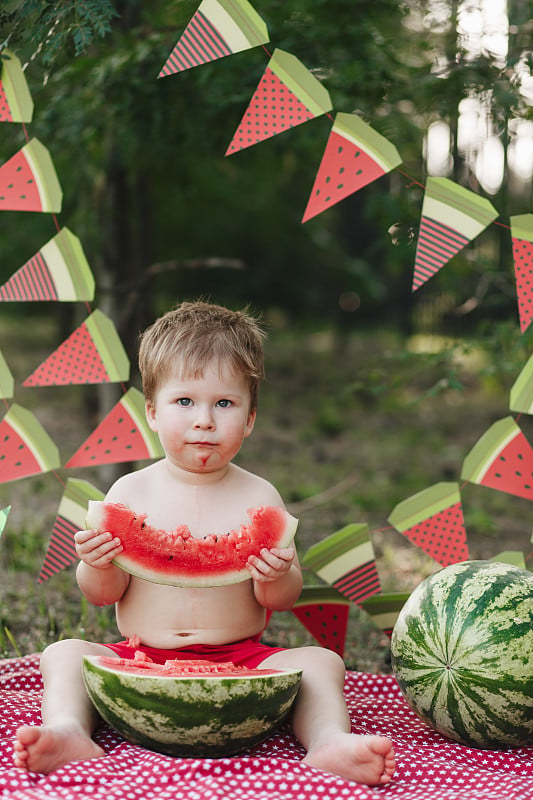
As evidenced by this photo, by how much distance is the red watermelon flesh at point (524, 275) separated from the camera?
332 centimetres

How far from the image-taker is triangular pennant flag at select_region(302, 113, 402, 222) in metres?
3.22

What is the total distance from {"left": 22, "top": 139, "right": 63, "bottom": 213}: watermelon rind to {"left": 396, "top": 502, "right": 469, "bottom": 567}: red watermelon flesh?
1928mm

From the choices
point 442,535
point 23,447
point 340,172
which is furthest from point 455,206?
point 23,447

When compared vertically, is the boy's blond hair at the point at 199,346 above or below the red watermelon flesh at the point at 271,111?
below

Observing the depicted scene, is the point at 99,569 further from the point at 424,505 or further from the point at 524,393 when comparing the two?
the point at 524,393

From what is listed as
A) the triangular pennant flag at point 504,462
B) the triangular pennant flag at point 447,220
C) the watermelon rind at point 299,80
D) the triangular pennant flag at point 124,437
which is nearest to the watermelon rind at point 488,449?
the triangular pennant flag at point 504,462

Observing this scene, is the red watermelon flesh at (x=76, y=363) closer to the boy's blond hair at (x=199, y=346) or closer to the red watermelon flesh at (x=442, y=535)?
the boy's blond hair at (x=199, y=346)

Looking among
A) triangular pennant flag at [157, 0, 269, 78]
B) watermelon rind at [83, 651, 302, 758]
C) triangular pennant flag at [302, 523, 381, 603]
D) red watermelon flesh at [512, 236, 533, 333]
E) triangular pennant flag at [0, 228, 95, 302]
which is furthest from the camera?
triangular pennant flag at [302, 523, 381, 603]

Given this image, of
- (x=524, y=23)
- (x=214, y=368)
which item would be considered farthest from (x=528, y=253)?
(x=524, y=23)

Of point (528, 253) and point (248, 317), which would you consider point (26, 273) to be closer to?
point (248, 317)

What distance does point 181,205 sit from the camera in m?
9.89

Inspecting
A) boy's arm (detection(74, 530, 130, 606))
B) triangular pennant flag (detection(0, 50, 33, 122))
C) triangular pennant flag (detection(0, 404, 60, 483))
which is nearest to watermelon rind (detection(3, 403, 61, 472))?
triangular pennant flag (detection(0, 404, 60, 483))

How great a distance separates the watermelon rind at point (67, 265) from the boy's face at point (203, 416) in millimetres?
704

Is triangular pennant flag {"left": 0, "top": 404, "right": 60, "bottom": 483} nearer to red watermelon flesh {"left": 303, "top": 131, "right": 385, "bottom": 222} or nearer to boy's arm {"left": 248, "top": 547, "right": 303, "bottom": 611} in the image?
boy's arm {"left": 248, "top": 547, "right": 303, "bottom": 611}
